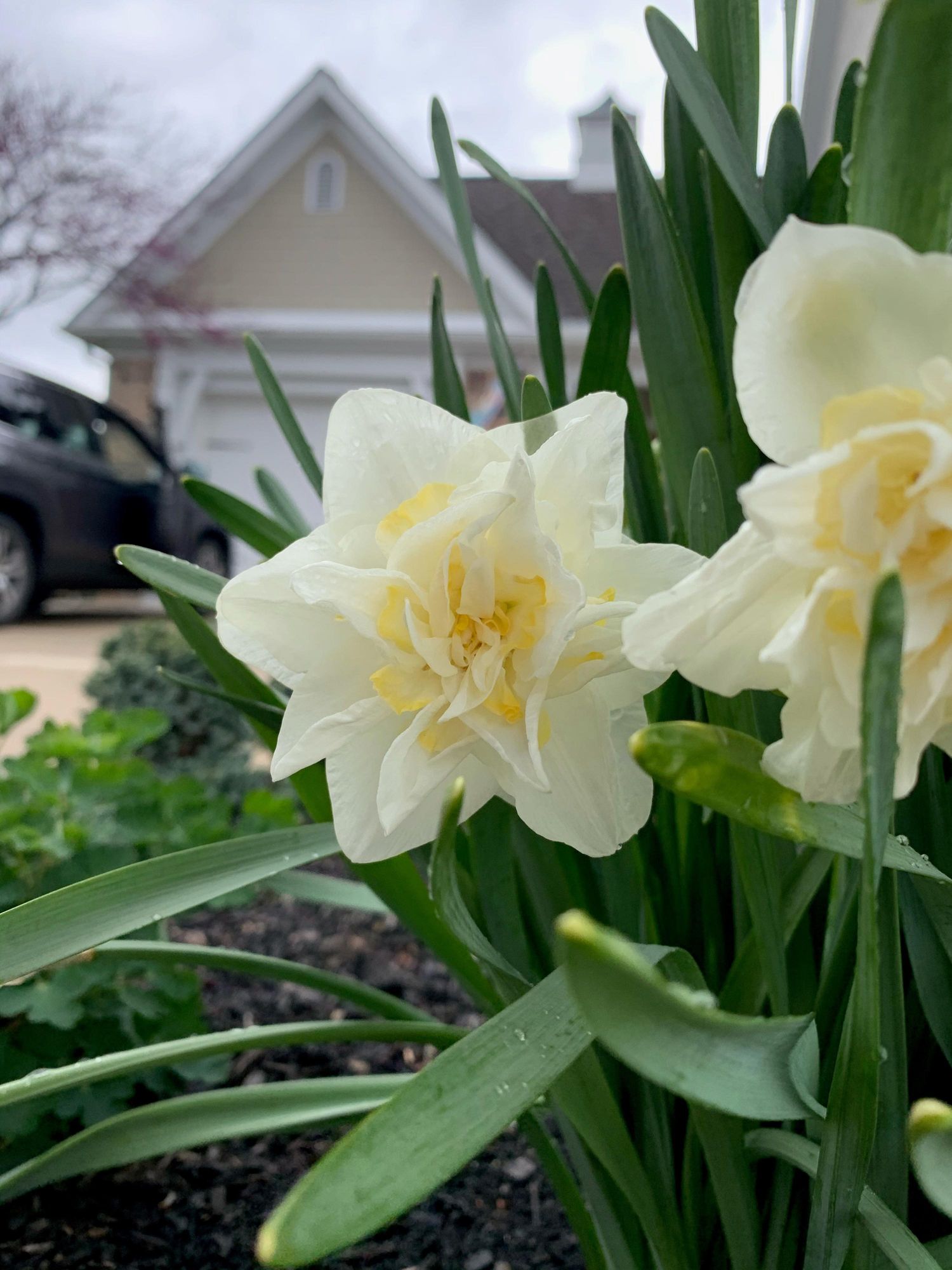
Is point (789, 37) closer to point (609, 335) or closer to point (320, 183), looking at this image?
point (609, 335)

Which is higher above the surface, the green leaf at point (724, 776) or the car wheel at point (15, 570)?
the green leaf at point (724, 776)

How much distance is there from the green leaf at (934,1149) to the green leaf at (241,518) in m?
0.46

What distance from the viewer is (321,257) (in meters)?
7.77

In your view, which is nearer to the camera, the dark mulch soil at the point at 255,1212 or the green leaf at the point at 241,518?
the green leaf at the point at 241,518

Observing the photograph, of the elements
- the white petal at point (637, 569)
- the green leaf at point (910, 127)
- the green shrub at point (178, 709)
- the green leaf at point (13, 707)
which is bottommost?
the green shrub at point (178, 709)

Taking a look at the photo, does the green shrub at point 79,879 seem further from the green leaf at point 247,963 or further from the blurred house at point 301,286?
the blurred house at point 301,286

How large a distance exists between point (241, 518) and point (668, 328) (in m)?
0.28

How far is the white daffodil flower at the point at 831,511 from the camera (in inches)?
8.0

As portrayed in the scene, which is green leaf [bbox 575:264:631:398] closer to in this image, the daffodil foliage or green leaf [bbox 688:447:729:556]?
the daffodil foliage

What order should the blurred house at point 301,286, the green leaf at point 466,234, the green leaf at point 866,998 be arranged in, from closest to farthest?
the green leaf at point 866,998 < the green leaf at point 466,234 < the blurred house at point 301,286

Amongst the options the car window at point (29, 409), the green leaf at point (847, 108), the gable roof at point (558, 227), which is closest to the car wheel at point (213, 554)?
the car window at point (29, 409)

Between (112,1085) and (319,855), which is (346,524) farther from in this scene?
(112,1085)

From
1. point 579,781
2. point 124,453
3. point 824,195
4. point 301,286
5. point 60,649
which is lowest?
point 60,649

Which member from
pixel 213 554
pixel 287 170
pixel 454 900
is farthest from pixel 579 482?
pixel 287 170
